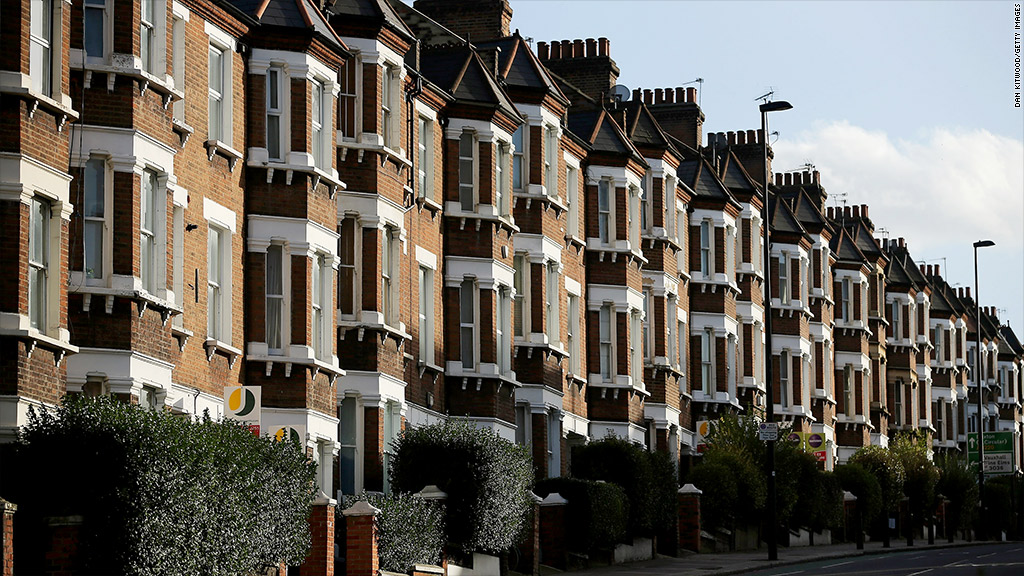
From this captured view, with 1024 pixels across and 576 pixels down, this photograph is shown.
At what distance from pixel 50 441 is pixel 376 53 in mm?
14768

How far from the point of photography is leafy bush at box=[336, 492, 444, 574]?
101ft

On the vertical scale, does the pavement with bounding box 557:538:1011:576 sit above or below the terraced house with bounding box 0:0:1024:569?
below

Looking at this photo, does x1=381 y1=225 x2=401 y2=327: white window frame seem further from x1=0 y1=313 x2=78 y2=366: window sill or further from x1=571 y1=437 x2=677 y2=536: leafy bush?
x1=0 y1=313 x2=78 y2=366: window sill

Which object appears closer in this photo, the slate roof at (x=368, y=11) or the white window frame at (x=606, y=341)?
the slate roof at (x=368, y=11)

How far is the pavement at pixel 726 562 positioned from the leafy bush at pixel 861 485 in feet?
17.0

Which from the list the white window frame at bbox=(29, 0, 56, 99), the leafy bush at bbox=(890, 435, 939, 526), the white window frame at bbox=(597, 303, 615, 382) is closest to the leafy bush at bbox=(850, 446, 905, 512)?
the leafy bush at bbox=(890, 435, 939, 526)

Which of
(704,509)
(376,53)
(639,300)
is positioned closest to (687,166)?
(639,300)

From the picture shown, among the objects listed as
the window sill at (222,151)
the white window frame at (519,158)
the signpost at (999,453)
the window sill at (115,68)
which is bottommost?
the signpost at (999,453)

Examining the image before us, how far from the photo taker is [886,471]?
220ft

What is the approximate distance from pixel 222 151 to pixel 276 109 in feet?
6.19

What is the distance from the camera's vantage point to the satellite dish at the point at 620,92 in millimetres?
56719

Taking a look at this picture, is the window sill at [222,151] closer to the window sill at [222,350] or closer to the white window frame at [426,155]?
the window sill at [222,350]

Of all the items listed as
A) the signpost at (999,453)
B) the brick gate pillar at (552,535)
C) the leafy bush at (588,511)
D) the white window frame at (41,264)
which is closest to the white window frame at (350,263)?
the brick gate pillar at (552,535)

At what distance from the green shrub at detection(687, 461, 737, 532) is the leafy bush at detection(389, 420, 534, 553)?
612 inches
